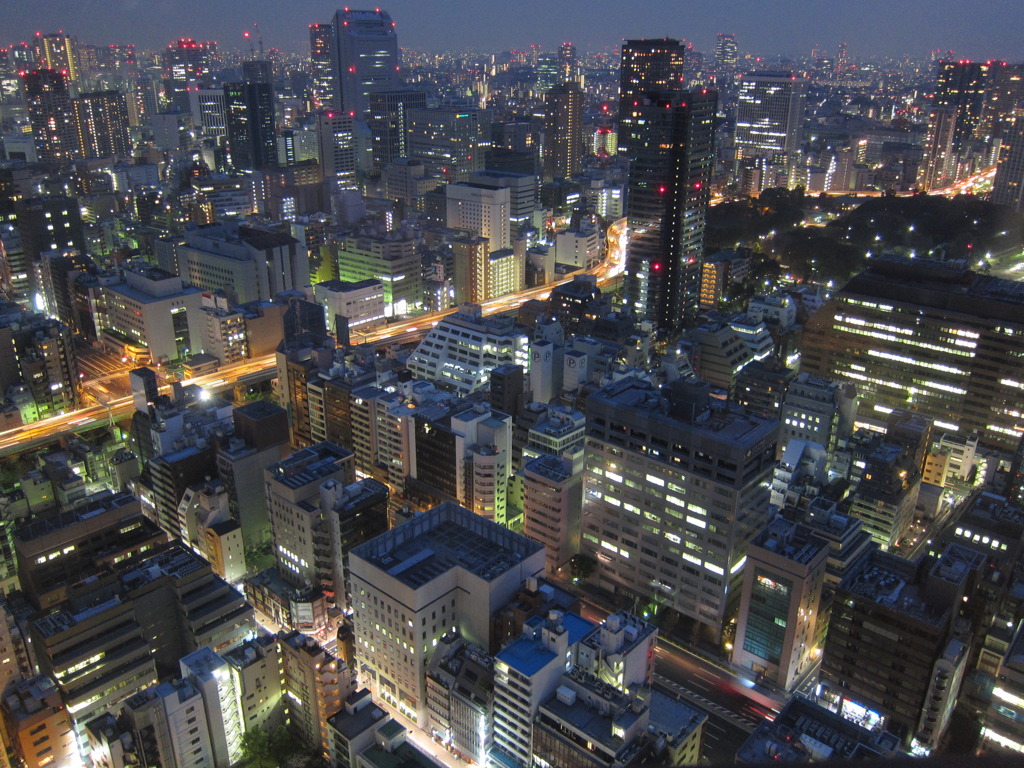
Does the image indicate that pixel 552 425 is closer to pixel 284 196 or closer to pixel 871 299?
pixel 871 299

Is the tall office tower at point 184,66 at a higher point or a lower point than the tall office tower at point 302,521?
higher

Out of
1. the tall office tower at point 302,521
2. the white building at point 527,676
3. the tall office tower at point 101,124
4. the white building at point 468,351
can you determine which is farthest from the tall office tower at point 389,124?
the white building at point 527,676

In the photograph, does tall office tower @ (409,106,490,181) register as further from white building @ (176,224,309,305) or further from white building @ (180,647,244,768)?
white building @ (180,647,244,768)

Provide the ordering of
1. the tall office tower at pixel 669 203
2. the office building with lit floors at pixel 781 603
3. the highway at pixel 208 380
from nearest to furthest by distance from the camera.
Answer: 1. the office building with lit floors at pixel 781 603
2. the highway at pixel 208 380
3. the tall office tower at pixel 669 203

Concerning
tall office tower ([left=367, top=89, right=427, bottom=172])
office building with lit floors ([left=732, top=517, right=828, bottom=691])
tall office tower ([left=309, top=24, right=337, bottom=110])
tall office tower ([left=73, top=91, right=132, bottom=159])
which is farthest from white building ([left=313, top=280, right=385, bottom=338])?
tall office tower ([left=309, top=24, right=337, bottom=110])

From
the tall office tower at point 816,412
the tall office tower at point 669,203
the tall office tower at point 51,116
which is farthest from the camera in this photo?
the tall office tower at point 51,116

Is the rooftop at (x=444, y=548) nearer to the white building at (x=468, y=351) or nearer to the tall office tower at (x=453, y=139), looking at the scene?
the white building at (x=468, y=351)

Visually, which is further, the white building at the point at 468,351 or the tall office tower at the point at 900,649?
the white building at the point at 468,351

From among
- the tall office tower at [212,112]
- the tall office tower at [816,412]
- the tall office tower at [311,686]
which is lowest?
the tall office tower at [311,686]
